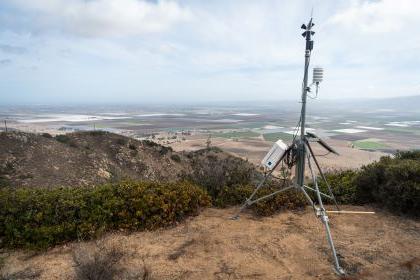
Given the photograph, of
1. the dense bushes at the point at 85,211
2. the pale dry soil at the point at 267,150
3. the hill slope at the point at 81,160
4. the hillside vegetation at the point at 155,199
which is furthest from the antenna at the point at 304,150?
the pale dry soil at the point at 267,150

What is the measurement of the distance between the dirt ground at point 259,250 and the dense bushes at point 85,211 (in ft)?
0.64

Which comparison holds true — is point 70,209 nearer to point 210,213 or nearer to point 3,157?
point 210,213

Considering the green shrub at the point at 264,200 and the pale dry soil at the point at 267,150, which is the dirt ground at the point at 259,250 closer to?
the green shrub at the point at 264,200

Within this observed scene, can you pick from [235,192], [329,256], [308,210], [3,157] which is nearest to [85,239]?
[235,192]

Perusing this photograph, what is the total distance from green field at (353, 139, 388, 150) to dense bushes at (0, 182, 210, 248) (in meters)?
47.4

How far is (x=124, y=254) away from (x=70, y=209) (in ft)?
4.18

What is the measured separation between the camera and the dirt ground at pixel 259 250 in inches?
166

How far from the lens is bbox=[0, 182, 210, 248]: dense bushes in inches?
196

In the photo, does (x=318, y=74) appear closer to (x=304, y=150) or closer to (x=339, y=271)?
(x=304, y=150)

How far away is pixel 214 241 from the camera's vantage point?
5.05m

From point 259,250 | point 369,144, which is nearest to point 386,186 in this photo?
point 259,250

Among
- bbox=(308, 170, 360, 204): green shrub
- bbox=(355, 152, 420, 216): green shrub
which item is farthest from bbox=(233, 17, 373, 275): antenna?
bbox=(308, 170, 360, 204): green shrub

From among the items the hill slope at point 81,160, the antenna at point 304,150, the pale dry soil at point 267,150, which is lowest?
the pale dry soil at point 267,150

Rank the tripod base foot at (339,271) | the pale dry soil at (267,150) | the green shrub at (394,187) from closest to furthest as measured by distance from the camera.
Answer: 1. the tripod base foot at (339,271)
2. the green shrub at (394,187)
3. the pale dry soil at (267,150)
